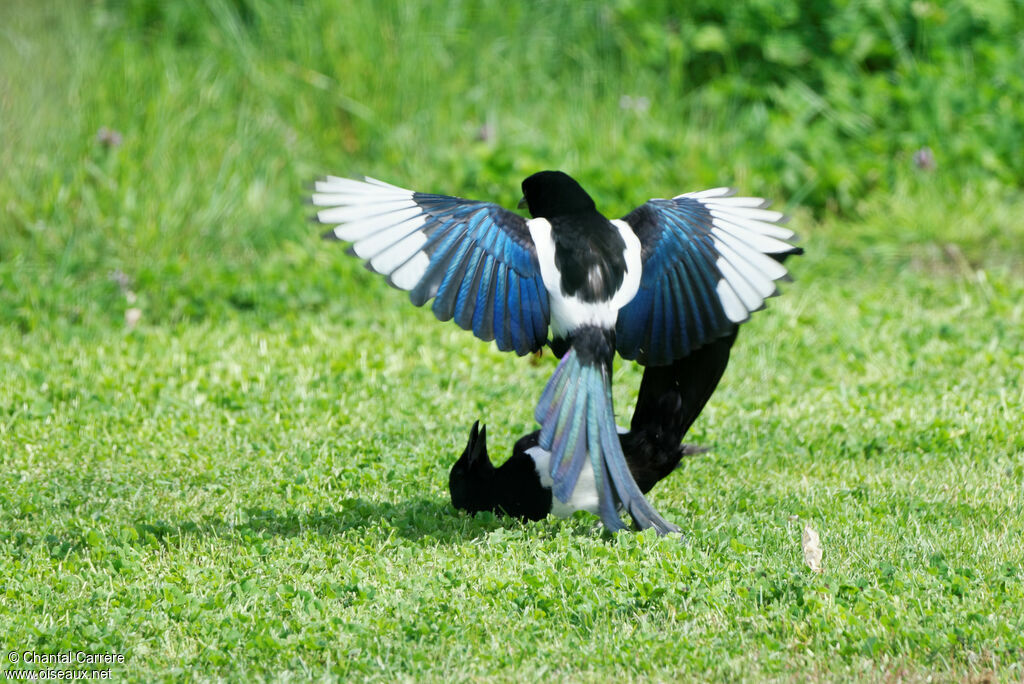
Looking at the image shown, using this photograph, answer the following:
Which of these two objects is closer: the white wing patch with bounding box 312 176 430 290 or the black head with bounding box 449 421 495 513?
the white wing patch with bounding box 312 176 430 290

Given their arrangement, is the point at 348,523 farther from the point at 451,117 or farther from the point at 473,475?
the point at 451,117

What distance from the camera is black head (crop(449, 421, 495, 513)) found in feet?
13.6

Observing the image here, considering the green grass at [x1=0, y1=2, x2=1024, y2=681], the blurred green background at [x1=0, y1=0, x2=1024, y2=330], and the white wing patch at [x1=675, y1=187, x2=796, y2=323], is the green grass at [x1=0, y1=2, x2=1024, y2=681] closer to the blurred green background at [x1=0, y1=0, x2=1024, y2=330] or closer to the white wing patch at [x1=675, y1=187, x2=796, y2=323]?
the blurred green background at [x1=0, y1=0, x2=1024, y2=330]

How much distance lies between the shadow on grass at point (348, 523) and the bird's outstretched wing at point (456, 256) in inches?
26.2

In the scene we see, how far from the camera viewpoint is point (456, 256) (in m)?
3.86

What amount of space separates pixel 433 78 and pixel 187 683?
5881 millimetres

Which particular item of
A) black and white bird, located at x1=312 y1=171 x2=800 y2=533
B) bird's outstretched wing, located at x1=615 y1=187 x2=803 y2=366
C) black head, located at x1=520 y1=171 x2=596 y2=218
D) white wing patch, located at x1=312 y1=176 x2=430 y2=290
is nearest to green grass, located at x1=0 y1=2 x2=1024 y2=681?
black and white bird, located at x1=312 y1=171 x2=800 y2=533

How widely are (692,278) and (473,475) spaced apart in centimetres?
92

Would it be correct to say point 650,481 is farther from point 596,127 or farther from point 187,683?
point 596,127

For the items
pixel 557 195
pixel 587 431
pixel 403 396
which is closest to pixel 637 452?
pixel 587 431

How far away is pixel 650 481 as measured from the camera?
4.22 meters

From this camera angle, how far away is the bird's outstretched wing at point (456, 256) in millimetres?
3793

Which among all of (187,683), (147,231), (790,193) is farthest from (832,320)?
(187,683)

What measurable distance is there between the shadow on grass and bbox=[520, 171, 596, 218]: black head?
988 mm
